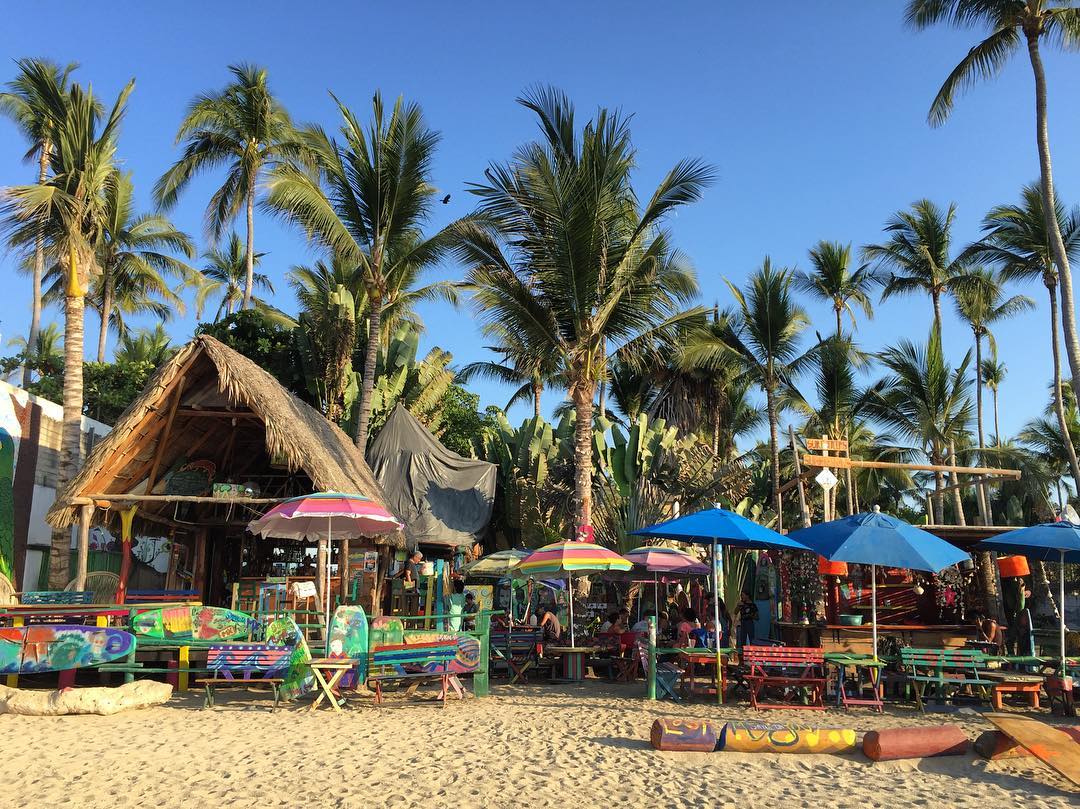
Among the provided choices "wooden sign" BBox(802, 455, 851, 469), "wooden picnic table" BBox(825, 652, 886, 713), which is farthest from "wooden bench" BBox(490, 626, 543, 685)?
"wooden sign" BBox(802, 455, 851, 469)

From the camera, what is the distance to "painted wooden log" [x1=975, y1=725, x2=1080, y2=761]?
658 cm

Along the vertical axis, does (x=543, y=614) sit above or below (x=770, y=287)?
below

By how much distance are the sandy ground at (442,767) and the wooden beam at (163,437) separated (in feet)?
16.5

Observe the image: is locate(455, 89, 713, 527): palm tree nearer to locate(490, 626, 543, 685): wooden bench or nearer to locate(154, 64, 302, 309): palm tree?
locate(490, 626, 543, 685): wooden bench

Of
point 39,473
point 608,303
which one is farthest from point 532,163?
point 39,473

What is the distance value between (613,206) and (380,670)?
876 cm

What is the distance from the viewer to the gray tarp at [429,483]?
19.9 meters

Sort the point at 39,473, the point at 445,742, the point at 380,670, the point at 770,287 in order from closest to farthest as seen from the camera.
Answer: the point at 445,742
the point at 380,670
the point at 39,473
the point at 770,287

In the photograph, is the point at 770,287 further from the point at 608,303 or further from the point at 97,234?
the point at 97,234

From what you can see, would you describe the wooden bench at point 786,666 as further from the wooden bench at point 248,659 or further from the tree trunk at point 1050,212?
the tree trunk at point 1050,212

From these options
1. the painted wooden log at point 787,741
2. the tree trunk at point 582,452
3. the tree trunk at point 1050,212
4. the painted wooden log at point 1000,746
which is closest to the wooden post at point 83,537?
the tree trunk at point 582,452

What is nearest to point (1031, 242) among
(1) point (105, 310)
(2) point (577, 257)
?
(2) point (577, 257)

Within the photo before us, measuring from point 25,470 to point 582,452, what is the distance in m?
11.1

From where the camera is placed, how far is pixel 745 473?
19766mm
